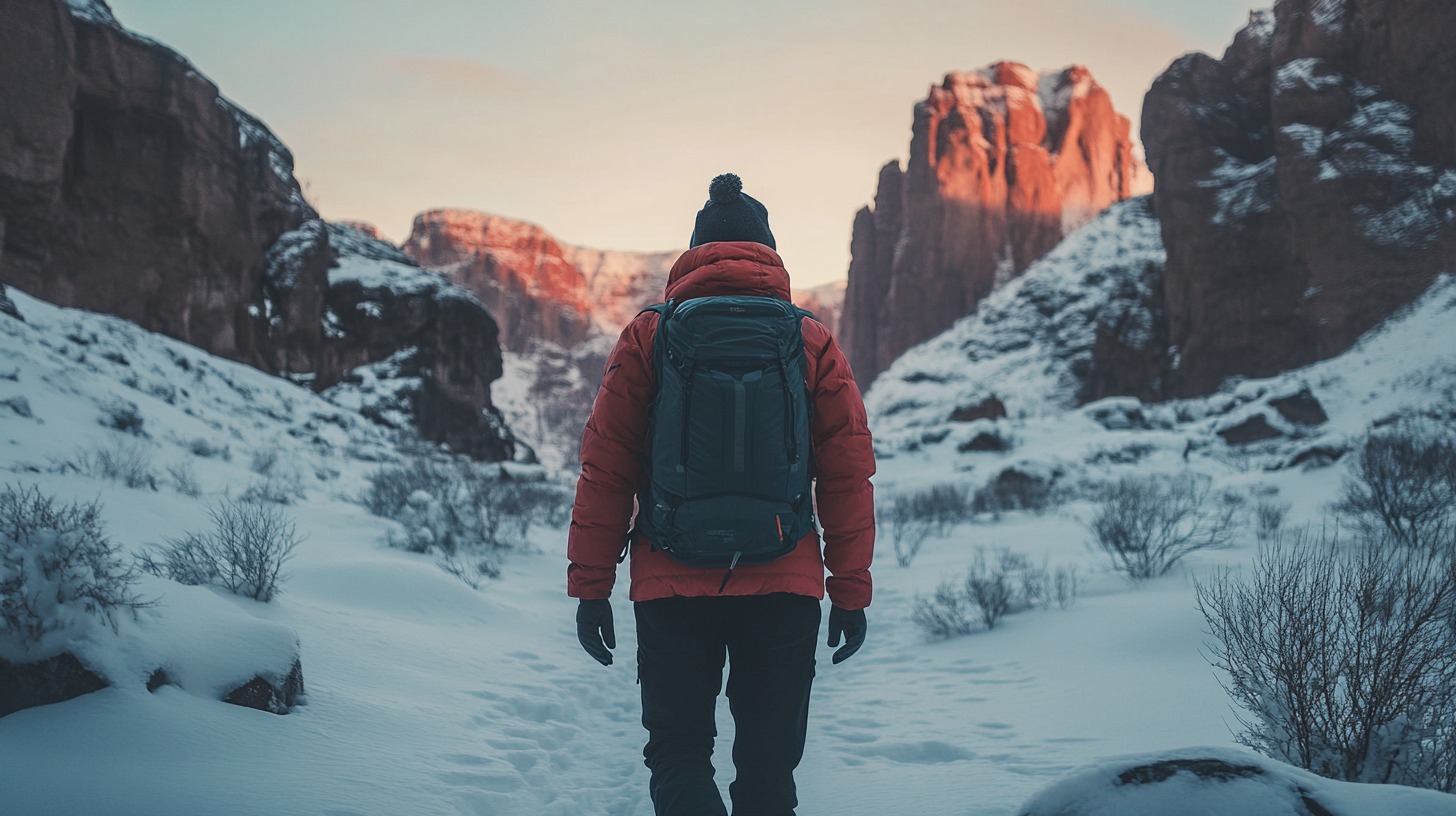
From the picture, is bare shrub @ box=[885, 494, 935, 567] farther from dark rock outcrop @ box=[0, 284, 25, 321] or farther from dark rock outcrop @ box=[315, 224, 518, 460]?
dark rock outcrop @ box=[315, 224, 518, 460]

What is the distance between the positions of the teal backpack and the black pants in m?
0.16

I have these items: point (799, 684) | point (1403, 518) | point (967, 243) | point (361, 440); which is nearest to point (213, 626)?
point (799, 684)

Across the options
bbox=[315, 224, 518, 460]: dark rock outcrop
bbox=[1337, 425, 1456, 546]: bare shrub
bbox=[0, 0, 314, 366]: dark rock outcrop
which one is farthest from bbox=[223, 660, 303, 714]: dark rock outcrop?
bbox=[315, 224, 518, 460]: dark rock outcrop

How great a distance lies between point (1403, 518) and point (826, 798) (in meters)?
7.39

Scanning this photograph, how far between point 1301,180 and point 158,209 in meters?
46.6

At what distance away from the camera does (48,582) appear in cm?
276

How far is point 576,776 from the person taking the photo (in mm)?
3627

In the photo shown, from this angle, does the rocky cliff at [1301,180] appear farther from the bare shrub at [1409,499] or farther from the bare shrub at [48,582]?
the bare shrub at [48,582]

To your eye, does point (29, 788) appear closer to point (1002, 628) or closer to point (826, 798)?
point (826, 798)

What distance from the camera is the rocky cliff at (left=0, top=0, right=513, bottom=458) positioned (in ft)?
72.3

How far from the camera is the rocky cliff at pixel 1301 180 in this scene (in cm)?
3155

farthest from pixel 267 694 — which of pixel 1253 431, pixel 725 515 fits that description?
pixel 1253 431

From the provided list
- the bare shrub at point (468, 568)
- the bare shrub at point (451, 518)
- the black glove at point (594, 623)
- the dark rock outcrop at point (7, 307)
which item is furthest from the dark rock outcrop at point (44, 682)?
the dark rock outcrop at point (7, 307)

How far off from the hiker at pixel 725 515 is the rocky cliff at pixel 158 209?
27.9m
